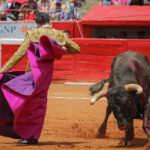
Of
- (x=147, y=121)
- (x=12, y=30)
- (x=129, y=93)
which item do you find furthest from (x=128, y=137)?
(x=12, y=30)

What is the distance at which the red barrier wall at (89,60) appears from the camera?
11.8m

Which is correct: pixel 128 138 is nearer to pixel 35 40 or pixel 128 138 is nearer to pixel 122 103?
pixel 122 103

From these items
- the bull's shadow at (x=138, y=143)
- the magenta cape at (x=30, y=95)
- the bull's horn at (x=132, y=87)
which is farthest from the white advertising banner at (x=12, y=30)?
the bull's horn at (x=132, y=87)

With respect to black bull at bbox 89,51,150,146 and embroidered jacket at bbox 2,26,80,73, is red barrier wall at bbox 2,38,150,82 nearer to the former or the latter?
black bull at bbox 89,51,150,146

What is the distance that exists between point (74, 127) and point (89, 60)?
16.6ft

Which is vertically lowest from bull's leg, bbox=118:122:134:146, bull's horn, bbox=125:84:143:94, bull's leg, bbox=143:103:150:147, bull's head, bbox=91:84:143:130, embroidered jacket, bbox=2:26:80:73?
bull's leg, bbox=118:122:134:146

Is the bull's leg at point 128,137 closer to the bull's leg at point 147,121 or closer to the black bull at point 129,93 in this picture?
the black bull at point 129,93

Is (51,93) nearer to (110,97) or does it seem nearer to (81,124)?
(81,124)

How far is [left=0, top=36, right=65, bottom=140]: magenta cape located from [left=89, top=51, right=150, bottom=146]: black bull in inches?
25.2

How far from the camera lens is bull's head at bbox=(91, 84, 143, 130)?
526cm

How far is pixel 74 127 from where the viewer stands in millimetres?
7148

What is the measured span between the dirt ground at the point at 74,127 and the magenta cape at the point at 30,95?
0.21m

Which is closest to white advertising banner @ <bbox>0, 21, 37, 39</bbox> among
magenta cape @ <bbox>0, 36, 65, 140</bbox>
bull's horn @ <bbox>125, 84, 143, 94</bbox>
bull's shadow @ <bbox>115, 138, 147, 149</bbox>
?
bull's shadow @ <bbox>115, 138, 147, 149</bbox>

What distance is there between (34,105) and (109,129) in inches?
87.5
